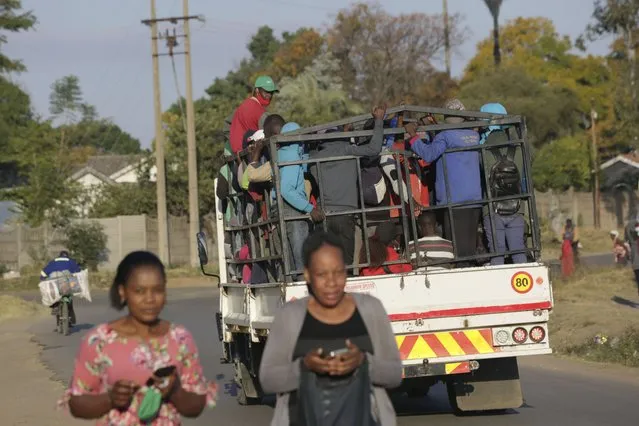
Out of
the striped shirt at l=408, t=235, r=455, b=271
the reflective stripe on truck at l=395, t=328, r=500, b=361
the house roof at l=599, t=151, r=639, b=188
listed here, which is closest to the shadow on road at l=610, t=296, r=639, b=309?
the striped shirt at l=408, t=235, r=455, b=271

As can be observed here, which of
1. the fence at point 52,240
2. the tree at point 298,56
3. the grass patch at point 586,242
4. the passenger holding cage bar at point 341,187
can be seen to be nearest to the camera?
the passenger holding cage bar at point 341,187

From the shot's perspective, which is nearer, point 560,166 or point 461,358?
point 461,358

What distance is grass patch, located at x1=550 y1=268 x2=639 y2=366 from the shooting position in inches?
647

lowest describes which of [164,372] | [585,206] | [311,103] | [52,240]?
[164,372]

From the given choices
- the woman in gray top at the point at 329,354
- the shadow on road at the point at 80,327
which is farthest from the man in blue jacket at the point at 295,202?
the shadow on road at the point at 80,327

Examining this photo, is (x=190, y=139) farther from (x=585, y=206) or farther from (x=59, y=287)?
(x=585, y=206)

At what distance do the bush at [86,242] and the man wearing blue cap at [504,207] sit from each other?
34967 millimetres

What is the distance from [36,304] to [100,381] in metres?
27.4

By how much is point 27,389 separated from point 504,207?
6816 mm

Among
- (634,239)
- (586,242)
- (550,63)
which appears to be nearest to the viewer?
(634,239)

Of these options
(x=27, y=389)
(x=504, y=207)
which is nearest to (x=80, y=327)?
(x=27, y=389)

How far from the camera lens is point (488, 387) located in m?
11.9

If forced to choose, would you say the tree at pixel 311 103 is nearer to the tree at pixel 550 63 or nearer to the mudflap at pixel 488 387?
the tree at pixel 550 63

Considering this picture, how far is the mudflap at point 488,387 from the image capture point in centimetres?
1184
